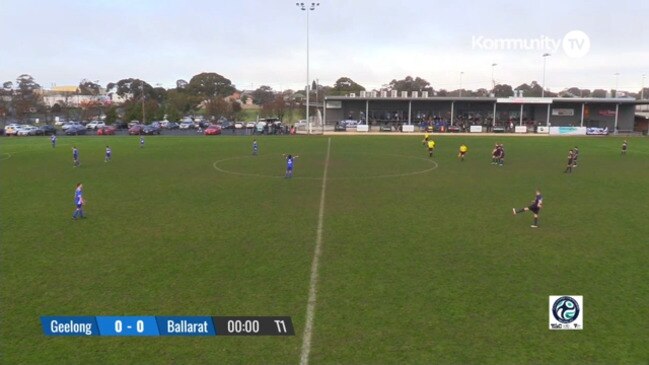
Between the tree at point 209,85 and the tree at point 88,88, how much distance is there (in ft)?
167

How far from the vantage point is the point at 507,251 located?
14953 millimetres

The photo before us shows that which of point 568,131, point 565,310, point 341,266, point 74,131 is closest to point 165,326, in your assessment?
point 341,266

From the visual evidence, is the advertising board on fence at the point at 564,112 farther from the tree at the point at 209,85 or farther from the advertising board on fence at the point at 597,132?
the tree at the point at 209,85

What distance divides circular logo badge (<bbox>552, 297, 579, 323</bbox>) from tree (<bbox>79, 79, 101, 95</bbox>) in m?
197

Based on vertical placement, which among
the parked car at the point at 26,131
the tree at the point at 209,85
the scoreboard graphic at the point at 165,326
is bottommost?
the scoreboard graphic at the point at 165,326

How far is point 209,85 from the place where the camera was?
15762 centimetres

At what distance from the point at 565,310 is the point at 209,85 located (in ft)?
517

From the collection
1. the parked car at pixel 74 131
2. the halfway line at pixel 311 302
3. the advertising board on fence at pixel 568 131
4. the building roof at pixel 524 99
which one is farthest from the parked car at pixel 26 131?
the advertising board on fence at pixel 568 131

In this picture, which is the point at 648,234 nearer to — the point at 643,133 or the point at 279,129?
the point at 279,129

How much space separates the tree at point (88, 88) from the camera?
17888 cm

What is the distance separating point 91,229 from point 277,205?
7.71 metres

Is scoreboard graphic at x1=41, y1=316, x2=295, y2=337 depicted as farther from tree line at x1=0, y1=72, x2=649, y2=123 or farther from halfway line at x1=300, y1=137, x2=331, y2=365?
tree line at x1=0, y1=72, x2=649, y2=123

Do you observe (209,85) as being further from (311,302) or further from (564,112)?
(311,302)

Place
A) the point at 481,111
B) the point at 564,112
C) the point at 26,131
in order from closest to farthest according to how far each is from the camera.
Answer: the point at 26,131
the point at 564,112
the point at 481,111
